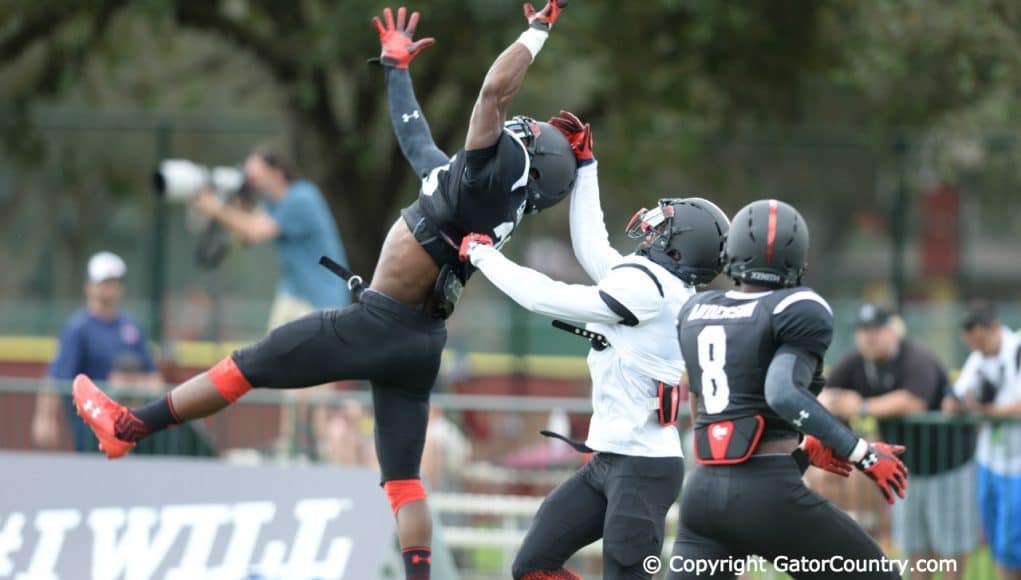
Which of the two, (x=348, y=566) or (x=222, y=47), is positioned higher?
(x=222, y=47)

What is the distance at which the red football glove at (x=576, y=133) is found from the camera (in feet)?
21.9

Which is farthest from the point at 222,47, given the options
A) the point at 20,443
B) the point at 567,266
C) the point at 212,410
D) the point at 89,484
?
the point at 212,410

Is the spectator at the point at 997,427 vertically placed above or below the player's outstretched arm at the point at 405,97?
below

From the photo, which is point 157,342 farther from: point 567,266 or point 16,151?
point 567,266

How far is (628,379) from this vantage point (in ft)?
20.5

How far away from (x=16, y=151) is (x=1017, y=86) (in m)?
9.21

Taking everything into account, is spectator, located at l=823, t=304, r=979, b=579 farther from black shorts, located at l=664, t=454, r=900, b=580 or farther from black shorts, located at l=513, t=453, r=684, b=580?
black shorts, located at l=664, t=454, r=900, b=580

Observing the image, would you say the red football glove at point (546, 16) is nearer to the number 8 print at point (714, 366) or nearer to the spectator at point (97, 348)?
the number 8 print at point (714, 366)

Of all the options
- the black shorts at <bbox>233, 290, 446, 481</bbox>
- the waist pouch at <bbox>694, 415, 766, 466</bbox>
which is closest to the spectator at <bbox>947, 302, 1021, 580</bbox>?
the waist pouch at <bbox>694, 415, 766, 466</bbox>

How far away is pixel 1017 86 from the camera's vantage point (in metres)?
13.1

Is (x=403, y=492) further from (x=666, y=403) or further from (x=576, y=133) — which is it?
(x=576, y=133)

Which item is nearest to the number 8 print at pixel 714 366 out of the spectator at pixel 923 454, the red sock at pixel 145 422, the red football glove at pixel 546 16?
the red football glove at pixel 546 16

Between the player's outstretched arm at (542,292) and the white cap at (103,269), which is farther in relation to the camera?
the white cap at (103,269)

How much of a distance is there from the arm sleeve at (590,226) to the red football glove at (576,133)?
0.21 ft
